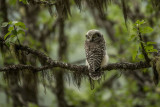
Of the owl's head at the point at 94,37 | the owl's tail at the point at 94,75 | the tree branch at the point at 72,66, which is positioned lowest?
the owl's tail at the point at 94,75

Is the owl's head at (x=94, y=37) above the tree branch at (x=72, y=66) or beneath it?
Answer: above

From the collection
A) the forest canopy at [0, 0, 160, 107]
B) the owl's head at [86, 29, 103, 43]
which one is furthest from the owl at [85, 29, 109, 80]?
the forest canopy at [0, 0, 160, 107]

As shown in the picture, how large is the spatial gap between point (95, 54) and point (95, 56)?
8cm

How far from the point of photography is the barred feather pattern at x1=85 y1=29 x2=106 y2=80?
131 inches

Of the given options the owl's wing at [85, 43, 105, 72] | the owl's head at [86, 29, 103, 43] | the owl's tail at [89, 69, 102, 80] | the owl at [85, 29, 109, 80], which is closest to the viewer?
the owl's tail at [89, 69, 102, 80]

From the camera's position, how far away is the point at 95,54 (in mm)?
4074

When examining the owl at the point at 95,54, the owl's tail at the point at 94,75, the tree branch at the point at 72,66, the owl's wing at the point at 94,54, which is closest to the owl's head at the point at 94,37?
the owl at the point at 95,54

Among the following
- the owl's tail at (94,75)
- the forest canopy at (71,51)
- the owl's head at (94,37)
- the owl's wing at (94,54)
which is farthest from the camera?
the owl's head at (94,37)

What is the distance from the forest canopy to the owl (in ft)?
0.34

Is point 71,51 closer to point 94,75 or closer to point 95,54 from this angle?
point 95,54

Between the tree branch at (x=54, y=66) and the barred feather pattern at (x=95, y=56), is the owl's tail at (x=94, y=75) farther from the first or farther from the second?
the tree branch at (x=54, y=66)

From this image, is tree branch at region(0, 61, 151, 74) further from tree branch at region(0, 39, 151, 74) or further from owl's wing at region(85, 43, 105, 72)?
owl's wing at region(85, 43, 105, 72)

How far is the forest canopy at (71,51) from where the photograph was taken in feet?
9.52

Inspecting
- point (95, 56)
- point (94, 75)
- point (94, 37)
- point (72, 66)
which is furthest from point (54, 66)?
point (94, 37)
